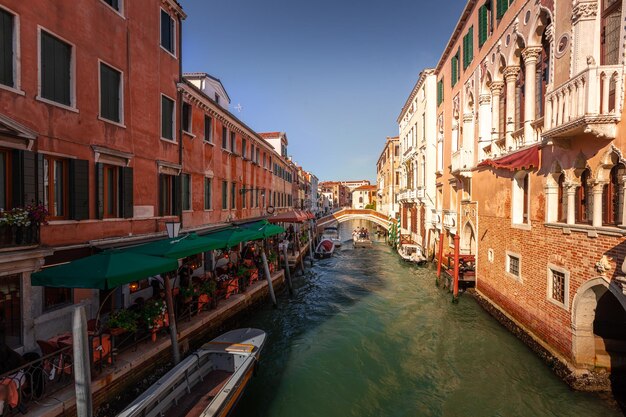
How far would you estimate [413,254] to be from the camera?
2384 centimetres

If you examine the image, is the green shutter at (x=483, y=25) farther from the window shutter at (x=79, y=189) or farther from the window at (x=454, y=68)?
the window shutter at (x=79, y=189)

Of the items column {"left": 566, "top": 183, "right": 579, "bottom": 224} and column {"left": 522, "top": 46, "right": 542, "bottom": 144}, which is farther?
column {"left": 522, "top": 46, "right": 542, "bottom": 144}

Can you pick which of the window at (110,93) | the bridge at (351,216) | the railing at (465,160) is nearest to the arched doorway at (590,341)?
the railing at (465,160)

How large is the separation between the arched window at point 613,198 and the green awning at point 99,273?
9.24 metres

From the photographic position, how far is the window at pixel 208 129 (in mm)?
14555

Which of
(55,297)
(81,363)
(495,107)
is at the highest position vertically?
(495,107)

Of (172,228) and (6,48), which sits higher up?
(6,48)

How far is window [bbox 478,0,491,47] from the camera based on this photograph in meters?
Answer: 13.7

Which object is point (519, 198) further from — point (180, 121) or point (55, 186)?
point (55, 186)

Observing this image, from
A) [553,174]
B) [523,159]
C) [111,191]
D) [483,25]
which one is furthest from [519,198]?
[111,191]

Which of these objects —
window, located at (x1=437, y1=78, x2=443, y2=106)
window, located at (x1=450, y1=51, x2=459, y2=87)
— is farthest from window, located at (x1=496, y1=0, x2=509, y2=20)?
window, located at (x1=437, y1=78, x2=443, y2=106)

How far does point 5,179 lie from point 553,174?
40.0 feet

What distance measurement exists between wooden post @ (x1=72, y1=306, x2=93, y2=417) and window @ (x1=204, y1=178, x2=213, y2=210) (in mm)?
9707

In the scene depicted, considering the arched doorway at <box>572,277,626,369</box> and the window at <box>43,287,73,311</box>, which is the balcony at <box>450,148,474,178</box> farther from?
the window at <box>43,287,73,311</box>
